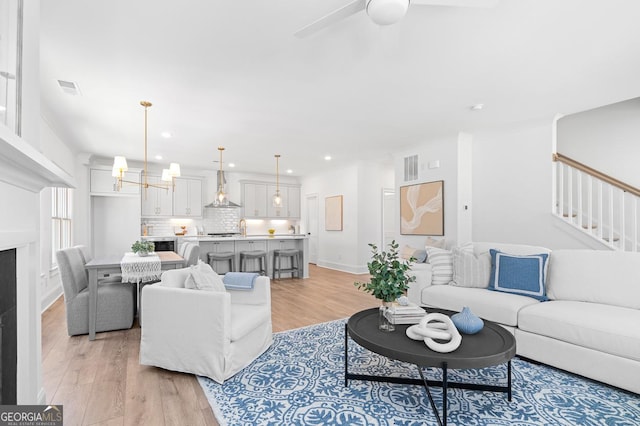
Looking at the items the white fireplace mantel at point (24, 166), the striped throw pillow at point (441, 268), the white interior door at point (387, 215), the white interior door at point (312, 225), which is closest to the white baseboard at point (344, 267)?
the white interior door at point (312, 225)

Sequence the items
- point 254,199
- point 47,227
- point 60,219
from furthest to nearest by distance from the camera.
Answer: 1. point 254,199
2. point 60,219
3. point 47,227

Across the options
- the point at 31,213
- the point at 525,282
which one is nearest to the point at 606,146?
the point at 525,282

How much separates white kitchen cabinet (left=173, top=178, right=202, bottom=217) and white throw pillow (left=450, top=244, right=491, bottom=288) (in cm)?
635

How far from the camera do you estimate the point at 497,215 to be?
17.3 ft

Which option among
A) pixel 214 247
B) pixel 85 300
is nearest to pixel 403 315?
pixel 85 300

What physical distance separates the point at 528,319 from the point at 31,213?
3.41 meters

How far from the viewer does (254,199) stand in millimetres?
8914

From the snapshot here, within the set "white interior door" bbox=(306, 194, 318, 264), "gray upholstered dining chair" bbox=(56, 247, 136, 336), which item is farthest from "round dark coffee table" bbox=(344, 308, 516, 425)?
"white interior door" bbox=(306, 194, 318, 264)

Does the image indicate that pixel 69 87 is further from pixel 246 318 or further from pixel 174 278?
pixel 246 318

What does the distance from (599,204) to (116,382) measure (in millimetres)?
5577

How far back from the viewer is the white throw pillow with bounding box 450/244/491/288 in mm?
3398

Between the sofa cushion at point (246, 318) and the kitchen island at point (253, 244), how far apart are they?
3319 millimetres

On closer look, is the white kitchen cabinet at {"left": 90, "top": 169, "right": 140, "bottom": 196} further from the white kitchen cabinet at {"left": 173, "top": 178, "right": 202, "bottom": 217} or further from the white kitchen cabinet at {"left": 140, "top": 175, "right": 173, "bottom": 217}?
the white kitchen cabinet at {"left": 173, "top": 178, "right": 202, "bottom": 217}

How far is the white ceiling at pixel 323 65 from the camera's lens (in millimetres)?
2314
